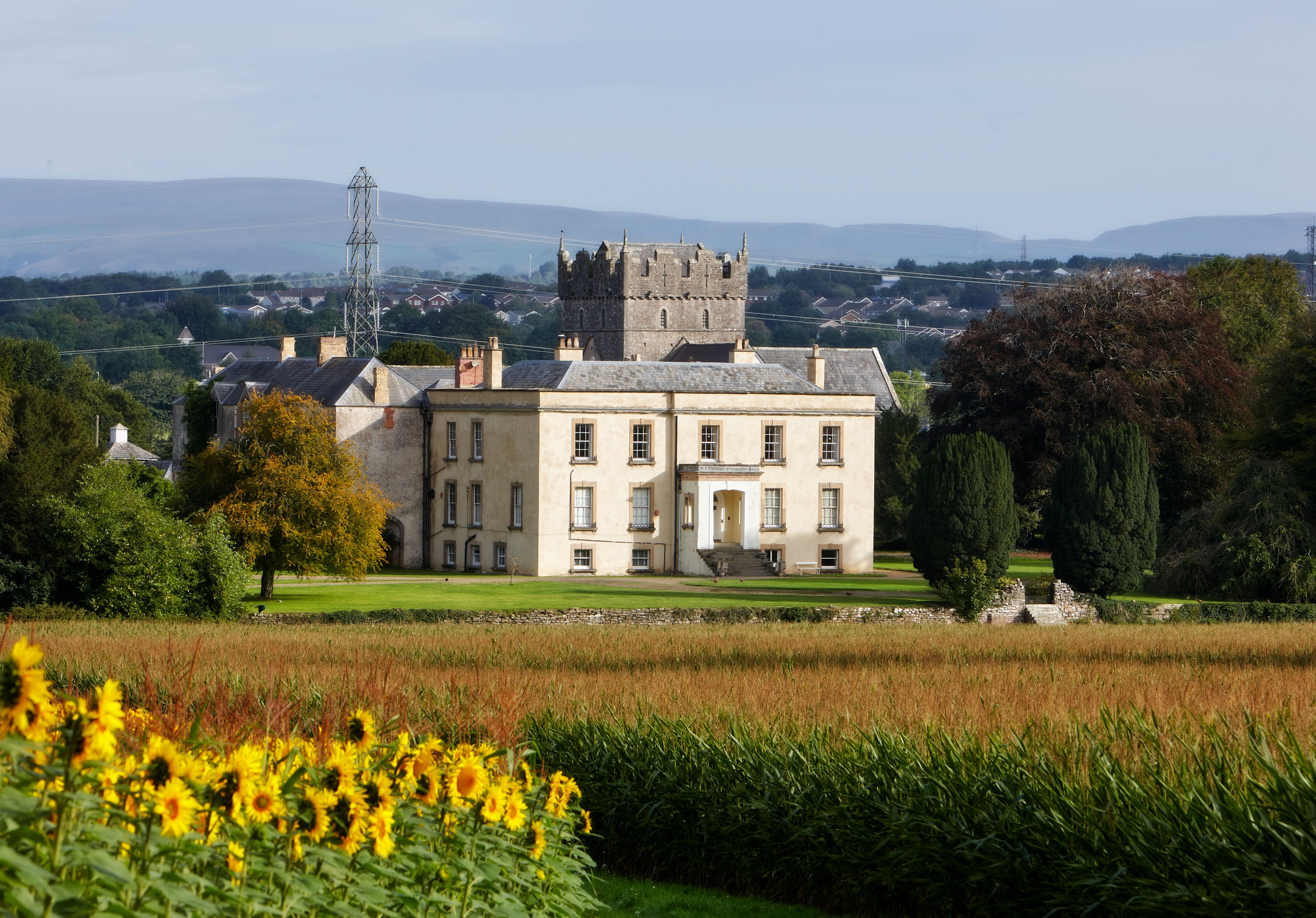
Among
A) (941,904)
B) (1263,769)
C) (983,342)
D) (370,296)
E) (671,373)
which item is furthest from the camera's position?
(370,296)

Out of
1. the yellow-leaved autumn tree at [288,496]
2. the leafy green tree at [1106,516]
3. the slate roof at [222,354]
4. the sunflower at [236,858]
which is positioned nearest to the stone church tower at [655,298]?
the leafy green tree at [1106,516]

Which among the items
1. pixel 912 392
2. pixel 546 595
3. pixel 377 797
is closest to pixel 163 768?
pixel 377 797

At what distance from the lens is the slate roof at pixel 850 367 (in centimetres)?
8062

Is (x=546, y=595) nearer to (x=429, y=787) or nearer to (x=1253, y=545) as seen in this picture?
(x=1253, y=545)

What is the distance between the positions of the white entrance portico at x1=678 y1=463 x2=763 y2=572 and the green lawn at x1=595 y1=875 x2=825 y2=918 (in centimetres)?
3945

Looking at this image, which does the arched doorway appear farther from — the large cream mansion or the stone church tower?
the stone church tower

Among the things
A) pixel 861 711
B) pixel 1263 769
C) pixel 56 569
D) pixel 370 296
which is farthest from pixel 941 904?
pixel 370 296

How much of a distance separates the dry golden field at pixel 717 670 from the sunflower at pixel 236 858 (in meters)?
3.35

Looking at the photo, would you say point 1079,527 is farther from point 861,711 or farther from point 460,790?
point 460,790

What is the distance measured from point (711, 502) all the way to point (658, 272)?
4108 cm

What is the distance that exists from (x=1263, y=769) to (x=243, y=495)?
123ft

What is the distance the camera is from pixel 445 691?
17.2m

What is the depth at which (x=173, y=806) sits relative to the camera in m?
5.62

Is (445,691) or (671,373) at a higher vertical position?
(671,373)
